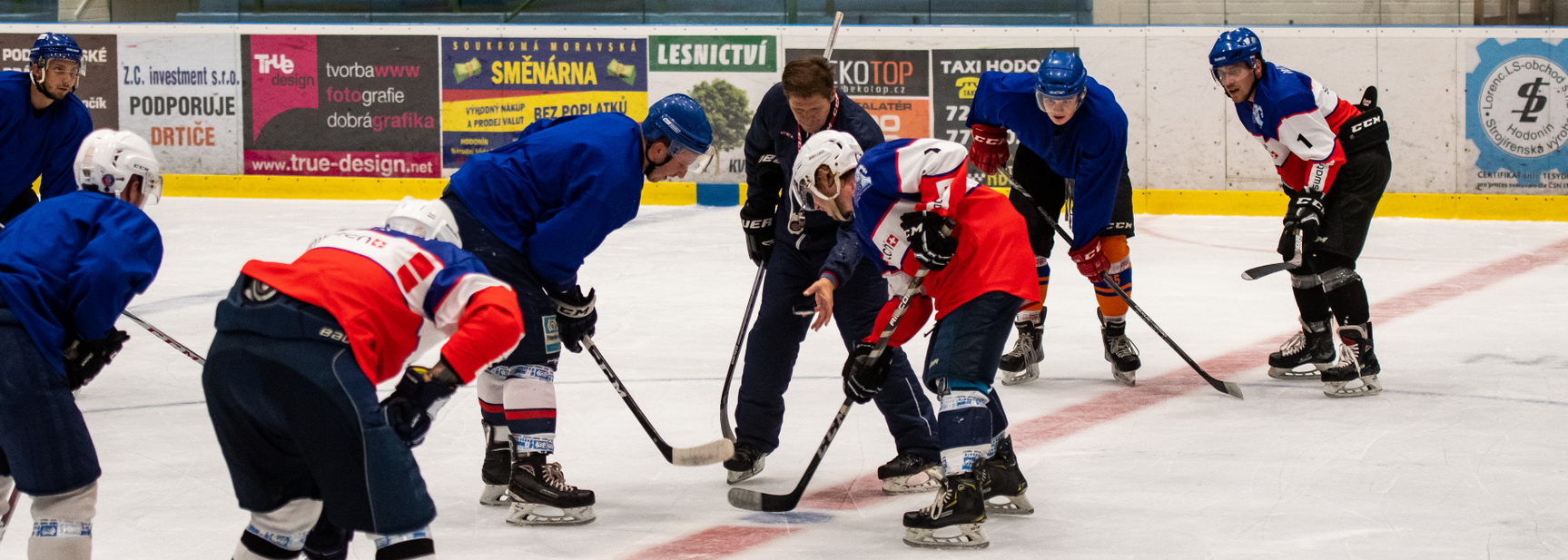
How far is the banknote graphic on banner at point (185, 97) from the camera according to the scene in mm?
10922

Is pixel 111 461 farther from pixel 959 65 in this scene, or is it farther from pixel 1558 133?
pixel 1558 133

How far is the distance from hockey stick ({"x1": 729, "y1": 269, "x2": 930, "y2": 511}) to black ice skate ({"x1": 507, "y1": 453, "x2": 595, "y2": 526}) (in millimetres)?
380

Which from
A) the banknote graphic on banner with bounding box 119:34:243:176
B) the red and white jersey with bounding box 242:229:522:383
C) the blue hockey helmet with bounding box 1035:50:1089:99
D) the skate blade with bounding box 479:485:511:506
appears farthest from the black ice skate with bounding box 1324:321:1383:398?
the banknote graphic on banner with bounding box 119:34:243:176

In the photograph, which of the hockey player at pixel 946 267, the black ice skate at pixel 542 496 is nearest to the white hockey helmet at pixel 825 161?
the hockey player at pixel 946 267

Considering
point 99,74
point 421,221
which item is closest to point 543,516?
point 421,221

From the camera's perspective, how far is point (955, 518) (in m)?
3.48

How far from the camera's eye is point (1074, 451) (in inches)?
175

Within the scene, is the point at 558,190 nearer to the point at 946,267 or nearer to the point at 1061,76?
the point at 946,267

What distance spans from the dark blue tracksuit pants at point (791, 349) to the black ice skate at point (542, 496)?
1.99 ft

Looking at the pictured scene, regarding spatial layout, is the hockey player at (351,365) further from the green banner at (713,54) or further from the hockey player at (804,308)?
the green banner at (713,54)

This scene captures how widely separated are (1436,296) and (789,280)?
383 cm

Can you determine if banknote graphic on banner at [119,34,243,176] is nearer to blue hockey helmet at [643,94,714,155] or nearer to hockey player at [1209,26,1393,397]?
hockey player at [1209,26,1393,397]

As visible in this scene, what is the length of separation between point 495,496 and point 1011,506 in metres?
1.28

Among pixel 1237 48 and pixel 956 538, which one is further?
pixel 1237 48
